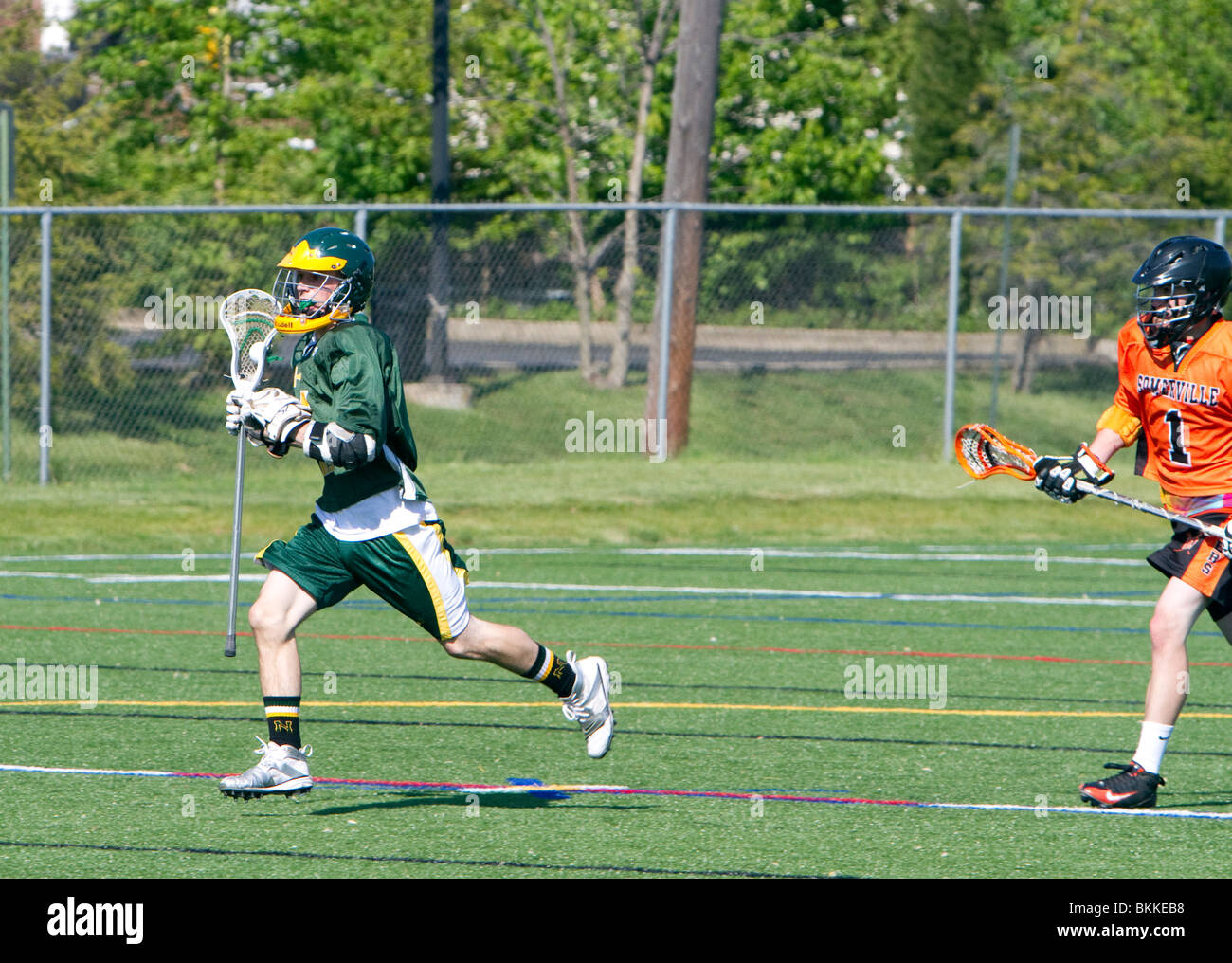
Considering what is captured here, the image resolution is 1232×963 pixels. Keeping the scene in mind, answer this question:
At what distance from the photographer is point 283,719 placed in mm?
5969

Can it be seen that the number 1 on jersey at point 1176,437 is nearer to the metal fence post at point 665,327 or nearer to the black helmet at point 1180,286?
the black helmet at point 1180,286

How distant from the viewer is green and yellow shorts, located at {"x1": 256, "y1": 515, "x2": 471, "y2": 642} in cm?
602

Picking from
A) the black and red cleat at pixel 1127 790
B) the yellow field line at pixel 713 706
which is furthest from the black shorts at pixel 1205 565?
the yellow field line at pixel 713 706

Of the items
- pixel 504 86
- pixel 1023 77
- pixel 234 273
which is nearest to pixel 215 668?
pixel 234 273

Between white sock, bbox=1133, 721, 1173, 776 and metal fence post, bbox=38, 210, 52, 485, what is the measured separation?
10860 mm

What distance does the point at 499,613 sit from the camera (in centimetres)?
1063

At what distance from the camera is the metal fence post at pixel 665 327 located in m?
15.8

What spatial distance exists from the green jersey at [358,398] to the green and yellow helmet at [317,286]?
0.23 feet

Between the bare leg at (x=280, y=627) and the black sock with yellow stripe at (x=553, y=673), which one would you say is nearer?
the bare leg at (x=280, y=627)

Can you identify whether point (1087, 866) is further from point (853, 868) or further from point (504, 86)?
point (504, 86)

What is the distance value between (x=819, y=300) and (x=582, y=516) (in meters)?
3.62

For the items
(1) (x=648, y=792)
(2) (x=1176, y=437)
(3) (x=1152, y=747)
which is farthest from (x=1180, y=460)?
(1) (x=648, y=792)

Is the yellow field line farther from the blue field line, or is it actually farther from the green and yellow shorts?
the green and yellow shorts

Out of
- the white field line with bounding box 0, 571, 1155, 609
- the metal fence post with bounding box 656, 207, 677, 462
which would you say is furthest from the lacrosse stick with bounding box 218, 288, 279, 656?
the metal fence post with bounding box 656, 207, 677, 462
